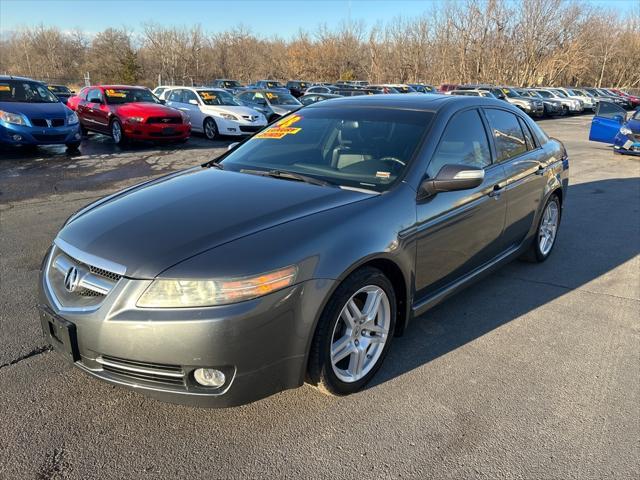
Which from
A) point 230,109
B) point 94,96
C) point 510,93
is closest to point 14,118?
point 94,96

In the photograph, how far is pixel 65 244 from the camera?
2.62m

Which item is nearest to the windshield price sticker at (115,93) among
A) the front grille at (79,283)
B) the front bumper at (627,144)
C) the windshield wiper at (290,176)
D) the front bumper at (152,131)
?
the front bumper at (152,131)

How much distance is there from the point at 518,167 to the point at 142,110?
419 inches

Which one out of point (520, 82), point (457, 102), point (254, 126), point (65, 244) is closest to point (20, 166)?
point (254, 126)

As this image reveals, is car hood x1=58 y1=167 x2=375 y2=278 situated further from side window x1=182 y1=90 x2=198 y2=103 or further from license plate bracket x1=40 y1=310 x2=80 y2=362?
side window x1=182 y1=90 x2=198 y2=103

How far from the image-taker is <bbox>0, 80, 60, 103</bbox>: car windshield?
1059 cm

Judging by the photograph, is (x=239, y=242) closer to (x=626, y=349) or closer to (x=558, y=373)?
(x=558, y=373)

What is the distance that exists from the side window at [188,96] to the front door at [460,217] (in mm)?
13527

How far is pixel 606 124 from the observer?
46.2 feet

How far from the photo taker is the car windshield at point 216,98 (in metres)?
15.5

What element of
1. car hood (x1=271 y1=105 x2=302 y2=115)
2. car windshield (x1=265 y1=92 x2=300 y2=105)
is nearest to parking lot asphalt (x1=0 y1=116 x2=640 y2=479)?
car hood (x1=271 y1=105 x2=302 y2=115)

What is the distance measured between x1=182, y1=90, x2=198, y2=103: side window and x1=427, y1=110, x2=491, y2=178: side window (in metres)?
13.4

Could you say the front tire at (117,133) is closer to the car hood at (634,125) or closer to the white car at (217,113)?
the white car at (217,113)

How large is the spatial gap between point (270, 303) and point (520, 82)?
60.4 metres
